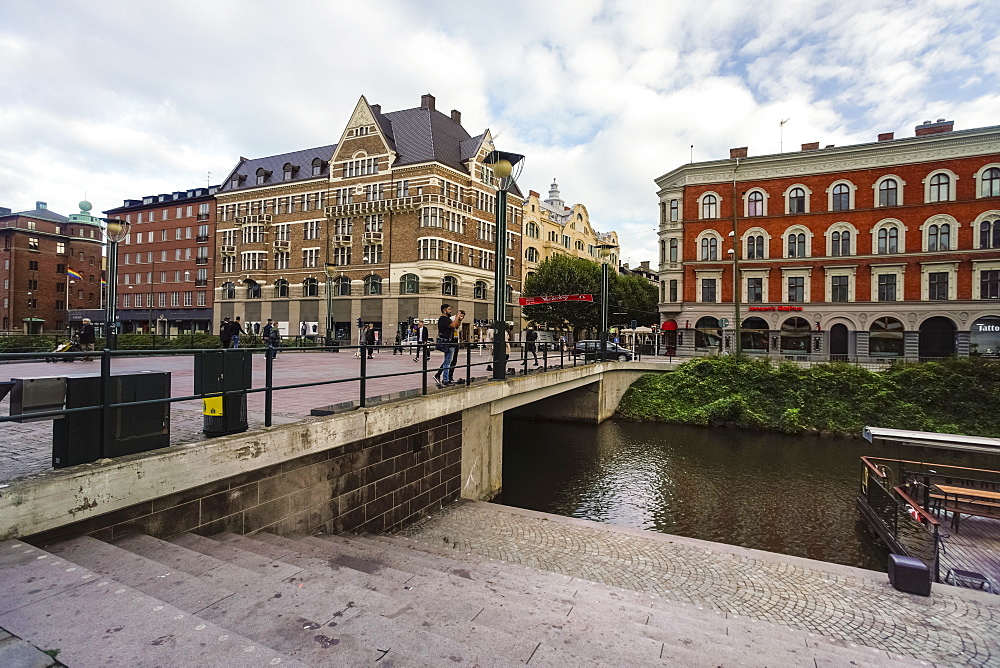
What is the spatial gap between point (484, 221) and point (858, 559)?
4002 centimetres

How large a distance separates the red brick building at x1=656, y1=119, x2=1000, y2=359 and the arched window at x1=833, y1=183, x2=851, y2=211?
0.07 meters

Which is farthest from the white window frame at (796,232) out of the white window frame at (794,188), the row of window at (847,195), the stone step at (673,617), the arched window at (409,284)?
the stone step at (673,617)

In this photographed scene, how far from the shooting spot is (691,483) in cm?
1385

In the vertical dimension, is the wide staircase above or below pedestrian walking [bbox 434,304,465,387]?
below

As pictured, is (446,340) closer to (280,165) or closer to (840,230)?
(840,230)

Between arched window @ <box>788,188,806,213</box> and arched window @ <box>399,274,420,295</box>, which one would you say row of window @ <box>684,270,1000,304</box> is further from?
arched window @ <box>399,274,420,295</box>

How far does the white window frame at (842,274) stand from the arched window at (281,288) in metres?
45.2

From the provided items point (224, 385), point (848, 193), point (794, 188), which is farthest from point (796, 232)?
point (224, 385)

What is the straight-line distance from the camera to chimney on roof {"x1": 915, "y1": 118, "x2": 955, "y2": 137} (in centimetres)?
3189

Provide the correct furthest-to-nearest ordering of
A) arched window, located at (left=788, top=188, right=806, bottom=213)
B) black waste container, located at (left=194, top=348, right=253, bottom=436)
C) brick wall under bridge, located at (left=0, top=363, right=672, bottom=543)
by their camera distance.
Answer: arched window, located at (left=788, top=188, right=806, bottom=213) < black waste container, located at (left=194, top=348, right=253, bottom=436) < brick wall under bridge, located at (left=0, top=363, right=672, bottom=543)

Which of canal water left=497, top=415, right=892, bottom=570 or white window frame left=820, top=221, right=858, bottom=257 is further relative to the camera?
white window frame left=820, top=221, right=858, bottom=257

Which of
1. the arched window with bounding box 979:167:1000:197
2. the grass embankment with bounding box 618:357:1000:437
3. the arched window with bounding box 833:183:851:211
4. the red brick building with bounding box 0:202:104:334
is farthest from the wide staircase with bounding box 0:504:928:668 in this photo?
the red brick building with bounding box 0:202:104:334

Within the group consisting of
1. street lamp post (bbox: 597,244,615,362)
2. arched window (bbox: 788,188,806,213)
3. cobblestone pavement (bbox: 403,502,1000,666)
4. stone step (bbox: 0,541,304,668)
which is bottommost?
cobblestone pavement (bbox: 403,502,1000,666)

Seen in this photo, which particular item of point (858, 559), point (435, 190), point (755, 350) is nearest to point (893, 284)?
point (755, 350)
